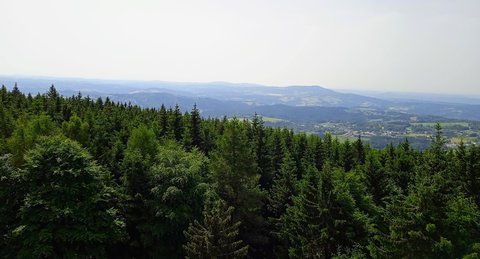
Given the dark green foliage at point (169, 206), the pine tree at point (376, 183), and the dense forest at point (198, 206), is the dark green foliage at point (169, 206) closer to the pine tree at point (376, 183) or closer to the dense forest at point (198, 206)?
the dense forest at point (198, 206)

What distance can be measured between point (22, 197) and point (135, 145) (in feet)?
53.9

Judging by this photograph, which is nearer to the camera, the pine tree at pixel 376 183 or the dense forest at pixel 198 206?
the dense forest at pixel 198 206

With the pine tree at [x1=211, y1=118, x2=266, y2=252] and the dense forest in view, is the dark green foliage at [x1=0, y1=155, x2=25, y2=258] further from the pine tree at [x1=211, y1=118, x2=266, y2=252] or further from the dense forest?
the pine tree at [x1=211, y1=118, x2=266, y2=252]

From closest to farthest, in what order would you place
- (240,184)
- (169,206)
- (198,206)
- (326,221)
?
(326,221) < (169,206) < (198,206) < (240,184)

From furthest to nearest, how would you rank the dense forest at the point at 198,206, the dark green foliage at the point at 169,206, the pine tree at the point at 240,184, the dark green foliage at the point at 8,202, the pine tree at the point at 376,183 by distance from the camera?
the pine tree at the point at 376,183 < the pine tree at the point at 240,184 < the dark green foliage at the point at 169,206 < the dark green foliage at the point at 8,202 < the dense forest at the point at 198,206

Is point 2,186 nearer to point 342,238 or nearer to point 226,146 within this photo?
point 226,146

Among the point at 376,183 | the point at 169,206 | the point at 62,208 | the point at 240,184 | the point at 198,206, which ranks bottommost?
A: the point at 198,206

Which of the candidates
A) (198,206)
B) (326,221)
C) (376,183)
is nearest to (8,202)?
(198,206)

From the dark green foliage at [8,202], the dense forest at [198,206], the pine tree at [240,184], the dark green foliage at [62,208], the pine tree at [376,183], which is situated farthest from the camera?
the pine tree at [376,183]

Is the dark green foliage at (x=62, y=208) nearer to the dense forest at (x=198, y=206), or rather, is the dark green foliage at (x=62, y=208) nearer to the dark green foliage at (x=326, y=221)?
the dense forest at (x=198, y=206)

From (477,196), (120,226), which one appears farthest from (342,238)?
(120,226)

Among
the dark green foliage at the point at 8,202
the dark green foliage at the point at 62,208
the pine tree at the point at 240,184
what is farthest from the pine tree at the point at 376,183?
the dark green foliage at the point at 8,202

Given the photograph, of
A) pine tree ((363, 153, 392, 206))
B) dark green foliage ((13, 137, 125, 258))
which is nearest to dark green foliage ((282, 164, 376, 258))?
pine tree ((363, 153, 392, 206))

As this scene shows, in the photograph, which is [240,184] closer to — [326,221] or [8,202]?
[326,221]
